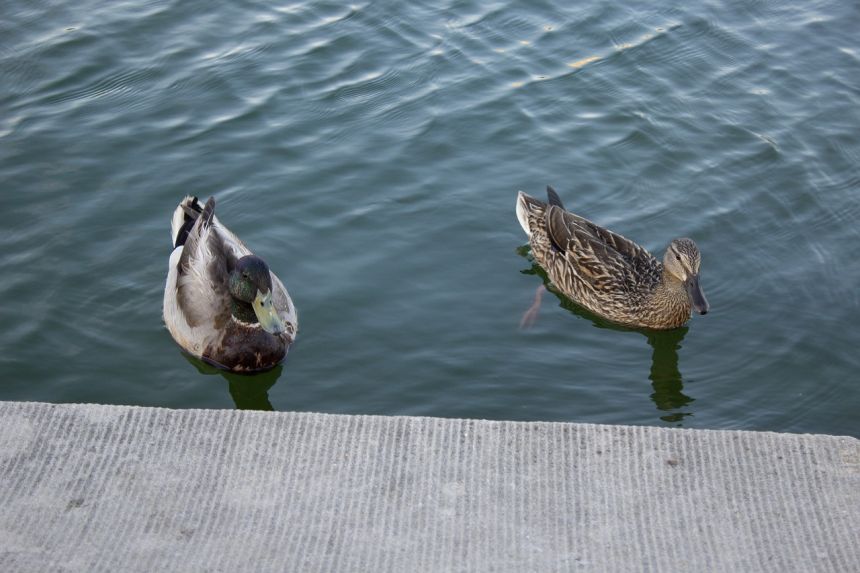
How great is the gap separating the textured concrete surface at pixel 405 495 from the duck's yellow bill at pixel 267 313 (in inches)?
71.5

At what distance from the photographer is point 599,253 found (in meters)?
7.52

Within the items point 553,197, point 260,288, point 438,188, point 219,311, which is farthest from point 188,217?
point 553,197

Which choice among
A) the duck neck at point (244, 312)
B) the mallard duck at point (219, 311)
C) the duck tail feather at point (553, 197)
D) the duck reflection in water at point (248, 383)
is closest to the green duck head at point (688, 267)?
the duck tail feather at point (553, 197)

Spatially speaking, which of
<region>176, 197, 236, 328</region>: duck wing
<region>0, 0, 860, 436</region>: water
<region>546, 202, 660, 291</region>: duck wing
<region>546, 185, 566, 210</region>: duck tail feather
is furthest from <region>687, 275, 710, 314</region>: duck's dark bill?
<region>176, 197, 236, 328</region>: duck wing

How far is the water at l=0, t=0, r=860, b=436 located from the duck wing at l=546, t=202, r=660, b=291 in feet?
1.09

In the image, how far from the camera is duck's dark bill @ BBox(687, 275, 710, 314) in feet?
21.7

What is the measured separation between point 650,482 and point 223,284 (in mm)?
3529

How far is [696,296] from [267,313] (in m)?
2.76

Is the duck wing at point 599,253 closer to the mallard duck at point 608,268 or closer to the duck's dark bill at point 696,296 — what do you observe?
the mallard duck at point 608,268

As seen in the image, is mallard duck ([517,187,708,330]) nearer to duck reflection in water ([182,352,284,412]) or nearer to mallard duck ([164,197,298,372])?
mallard duck ([164,197,298,372])

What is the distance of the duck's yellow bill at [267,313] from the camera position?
638 cm

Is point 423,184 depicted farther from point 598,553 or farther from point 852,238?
point 598,553

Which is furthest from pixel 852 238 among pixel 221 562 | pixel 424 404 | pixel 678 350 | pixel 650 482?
pixel 221 562

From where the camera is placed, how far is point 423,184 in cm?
837
